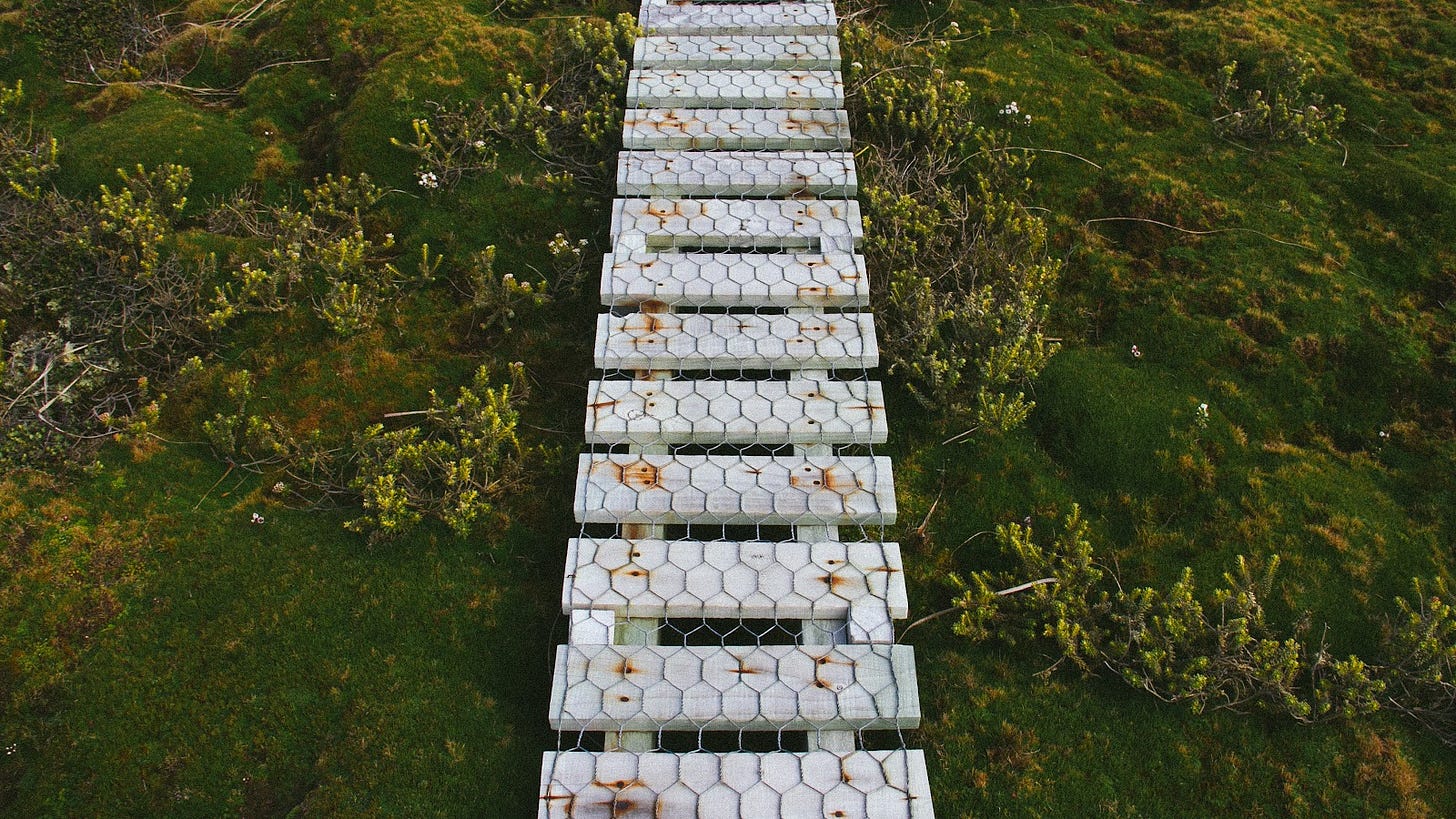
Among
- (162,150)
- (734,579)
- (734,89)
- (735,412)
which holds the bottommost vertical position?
(734,579)

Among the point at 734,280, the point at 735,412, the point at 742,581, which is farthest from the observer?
the point at 734,280

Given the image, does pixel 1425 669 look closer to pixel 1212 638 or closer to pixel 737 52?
pixel 1212 638

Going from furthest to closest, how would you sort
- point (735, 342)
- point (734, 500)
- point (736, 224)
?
point (736, 224), point (735, 342), point (734, 500)

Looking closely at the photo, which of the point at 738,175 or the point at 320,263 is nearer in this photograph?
the point at 320,263

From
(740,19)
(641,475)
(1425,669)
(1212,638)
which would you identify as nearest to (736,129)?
(740,19)

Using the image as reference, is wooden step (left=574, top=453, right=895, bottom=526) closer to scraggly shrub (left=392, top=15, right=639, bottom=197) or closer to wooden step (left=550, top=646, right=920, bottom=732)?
wooden step (left=550, top=646, right=920, bottom=732)
